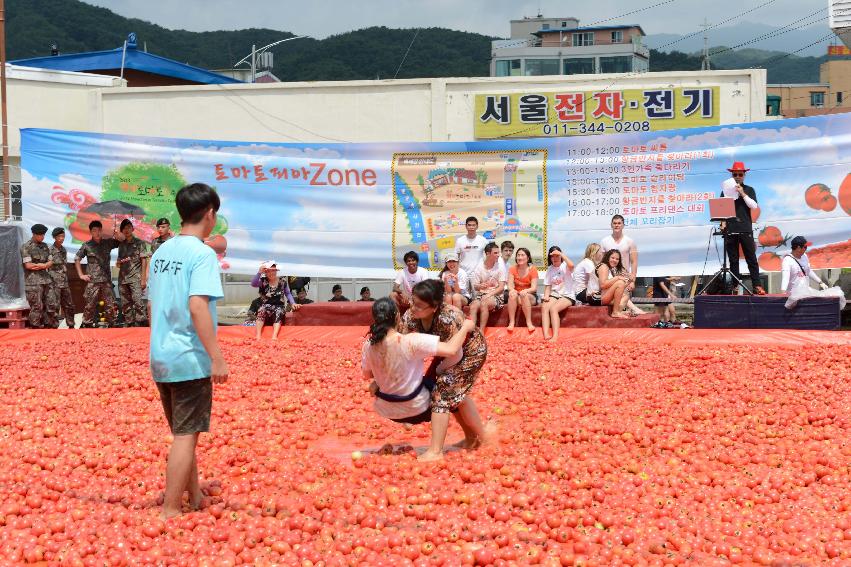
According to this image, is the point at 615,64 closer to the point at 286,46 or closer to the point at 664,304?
the point at 286,46

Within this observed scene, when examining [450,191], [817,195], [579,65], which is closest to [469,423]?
[450,191]

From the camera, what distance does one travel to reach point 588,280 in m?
11.9

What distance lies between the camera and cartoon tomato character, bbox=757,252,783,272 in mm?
12445

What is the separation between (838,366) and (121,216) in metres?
9.86

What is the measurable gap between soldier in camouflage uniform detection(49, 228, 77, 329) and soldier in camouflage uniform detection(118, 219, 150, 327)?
0.95 metres

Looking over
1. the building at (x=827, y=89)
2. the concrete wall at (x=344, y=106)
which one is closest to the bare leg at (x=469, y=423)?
the concrete wall at (x=344, y=106)

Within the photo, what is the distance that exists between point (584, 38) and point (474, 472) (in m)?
77.8

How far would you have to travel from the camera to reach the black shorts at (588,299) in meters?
11.8

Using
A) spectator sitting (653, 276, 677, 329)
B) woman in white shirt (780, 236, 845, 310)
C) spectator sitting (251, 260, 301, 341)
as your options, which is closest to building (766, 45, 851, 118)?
spectator sitting (653, 276, 677, 329)

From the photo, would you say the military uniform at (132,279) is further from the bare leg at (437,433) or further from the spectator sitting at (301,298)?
the bare leg at (437,433)

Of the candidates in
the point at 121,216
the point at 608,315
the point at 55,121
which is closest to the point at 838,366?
the point at 608,315

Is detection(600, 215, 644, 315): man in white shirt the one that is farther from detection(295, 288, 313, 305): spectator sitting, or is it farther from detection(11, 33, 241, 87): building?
detection(11, 33, 241, 87): building

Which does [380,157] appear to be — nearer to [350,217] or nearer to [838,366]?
[350,217]

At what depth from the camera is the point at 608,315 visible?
1173 cm
